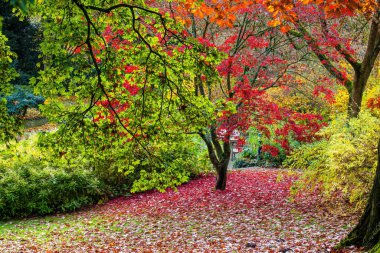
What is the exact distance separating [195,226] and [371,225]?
4189mm

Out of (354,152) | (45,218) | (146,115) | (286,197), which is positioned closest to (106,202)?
(45,218)

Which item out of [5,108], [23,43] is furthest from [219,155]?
[23,43]

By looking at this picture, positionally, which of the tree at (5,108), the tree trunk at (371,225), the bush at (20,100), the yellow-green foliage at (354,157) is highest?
the bush at (20,100)

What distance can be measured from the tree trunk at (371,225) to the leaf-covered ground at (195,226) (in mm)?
170

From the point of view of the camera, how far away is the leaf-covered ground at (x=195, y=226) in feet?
22.4

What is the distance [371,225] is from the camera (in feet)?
15.8

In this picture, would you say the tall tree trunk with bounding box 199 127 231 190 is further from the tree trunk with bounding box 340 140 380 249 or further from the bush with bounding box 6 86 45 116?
the bush with bounding box 6 86 45 116

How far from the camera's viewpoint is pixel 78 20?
5.28m

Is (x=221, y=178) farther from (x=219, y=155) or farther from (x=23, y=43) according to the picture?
(x=23, y=43)

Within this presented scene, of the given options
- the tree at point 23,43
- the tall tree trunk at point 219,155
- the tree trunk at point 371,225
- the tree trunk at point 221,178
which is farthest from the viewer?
the tree at point 23,43

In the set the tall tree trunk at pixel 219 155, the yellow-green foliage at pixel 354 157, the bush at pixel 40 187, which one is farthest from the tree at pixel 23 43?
the yellow-green foliage at pixel 354 157

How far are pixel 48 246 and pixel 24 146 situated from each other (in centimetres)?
578

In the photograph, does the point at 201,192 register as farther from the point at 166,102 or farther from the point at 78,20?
the point at 78,20

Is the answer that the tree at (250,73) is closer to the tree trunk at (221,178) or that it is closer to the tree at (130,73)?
the tree trunk at (221,178)
